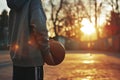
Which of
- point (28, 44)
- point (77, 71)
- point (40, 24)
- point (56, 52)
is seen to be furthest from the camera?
point (77, 71)

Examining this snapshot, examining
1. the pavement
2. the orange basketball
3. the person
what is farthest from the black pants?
the pavement

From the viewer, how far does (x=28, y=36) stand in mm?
4297

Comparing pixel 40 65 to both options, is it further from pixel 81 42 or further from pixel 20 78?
pixel 81 42

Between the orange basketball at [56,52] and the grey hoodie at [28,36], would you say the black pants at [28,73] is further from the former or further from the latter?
the orange basketball at [56,52]

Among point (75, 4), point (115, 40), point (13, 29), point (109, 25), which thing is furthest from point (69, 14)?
point (13, 29)

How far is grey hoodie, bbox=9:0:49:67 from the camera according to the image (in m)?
4.16

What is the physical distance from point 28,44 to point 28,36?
0.09 meters

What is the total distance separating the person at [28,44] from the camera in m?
4.22

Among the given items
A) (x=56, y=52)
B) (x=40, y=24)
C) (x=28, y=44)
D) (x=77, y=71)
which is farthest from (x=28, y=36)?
(x=77, y=71)

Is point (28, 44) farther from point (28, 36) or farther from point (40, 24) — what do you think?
point (40, 24)

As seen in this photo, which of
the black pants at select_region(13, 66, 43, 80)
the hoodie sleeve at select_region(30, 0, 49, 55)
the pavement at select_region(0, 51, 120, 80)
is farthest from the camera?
the pavement at select_region(0, 51, 120, 80)

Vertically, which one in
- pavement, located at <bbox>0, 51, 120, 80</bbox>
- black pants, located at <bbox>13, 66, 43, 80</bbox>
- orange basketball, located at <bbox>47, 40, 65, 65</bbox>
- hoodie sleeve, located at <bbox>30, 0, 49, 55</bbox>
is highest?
hoodie sleeve, located at <bbox>30, 0, 49, 55</bbox>

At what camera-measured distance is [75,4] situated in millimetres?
82000

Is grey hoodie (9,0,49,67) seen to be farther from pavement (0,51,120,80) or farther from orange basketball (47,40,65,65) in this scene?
pavement (0,51,120,80)
